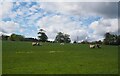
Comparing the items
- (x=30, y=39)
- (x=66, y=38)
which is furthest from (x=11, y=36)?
(x=66, y=38)

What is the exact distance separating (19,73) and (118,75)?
24.1ft

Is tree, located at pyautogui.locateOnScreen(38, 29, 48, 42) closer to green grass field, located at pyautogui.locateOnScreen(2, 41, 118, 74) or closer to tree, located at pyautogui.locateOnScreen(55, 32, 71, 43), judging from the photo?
tree, located at pyautogui.locateOnScreen(55, 32, 71, 43)

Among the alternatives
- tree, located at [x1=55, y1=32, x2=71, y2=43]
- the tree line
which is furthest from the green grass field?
tree, located at [x1=55, y1=32, x2=71, y2=43]

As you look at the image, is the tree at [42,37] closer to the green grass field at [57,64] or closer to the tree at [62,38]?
the tree at [62,38]

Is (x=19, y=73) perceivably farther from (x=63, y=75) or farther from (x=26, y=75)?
(x=63, y=75)

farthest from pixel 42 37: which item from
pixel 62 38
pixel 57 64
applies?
pixel 57 64

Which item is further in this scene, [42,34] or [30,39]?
[42,34]

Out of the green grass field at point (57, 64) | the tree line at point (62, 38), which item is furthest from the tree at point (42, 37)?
the green grass field at point (57, 64)

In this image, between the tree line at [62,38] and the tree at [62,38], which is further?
the tree at [62,38]

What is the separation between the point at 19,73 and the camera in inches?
797

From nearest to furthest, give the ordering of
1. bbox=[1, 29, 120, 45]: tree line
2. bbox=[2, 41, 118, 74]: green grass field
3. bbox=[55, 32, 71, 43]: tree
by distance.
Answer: bbox=[2, 41, 118, 74]: green grass field < bbox=[1, 29, 120, 45]: tree line < bbox=[55, 32, 71, 43]: tree

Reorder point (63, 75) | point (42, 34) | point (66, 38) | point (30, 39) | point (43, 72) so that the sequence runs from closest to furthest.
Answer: point (63, 75)
point (43, 72)
point (30, 39)
point (42, 34)
point (66, 38)

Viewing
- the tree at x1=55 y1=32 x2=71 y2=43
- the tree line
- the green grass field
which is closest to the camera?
the green grass field

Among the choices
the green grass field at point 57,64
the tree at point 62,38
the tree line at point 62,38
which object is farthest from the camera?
the tree at point 62,38
